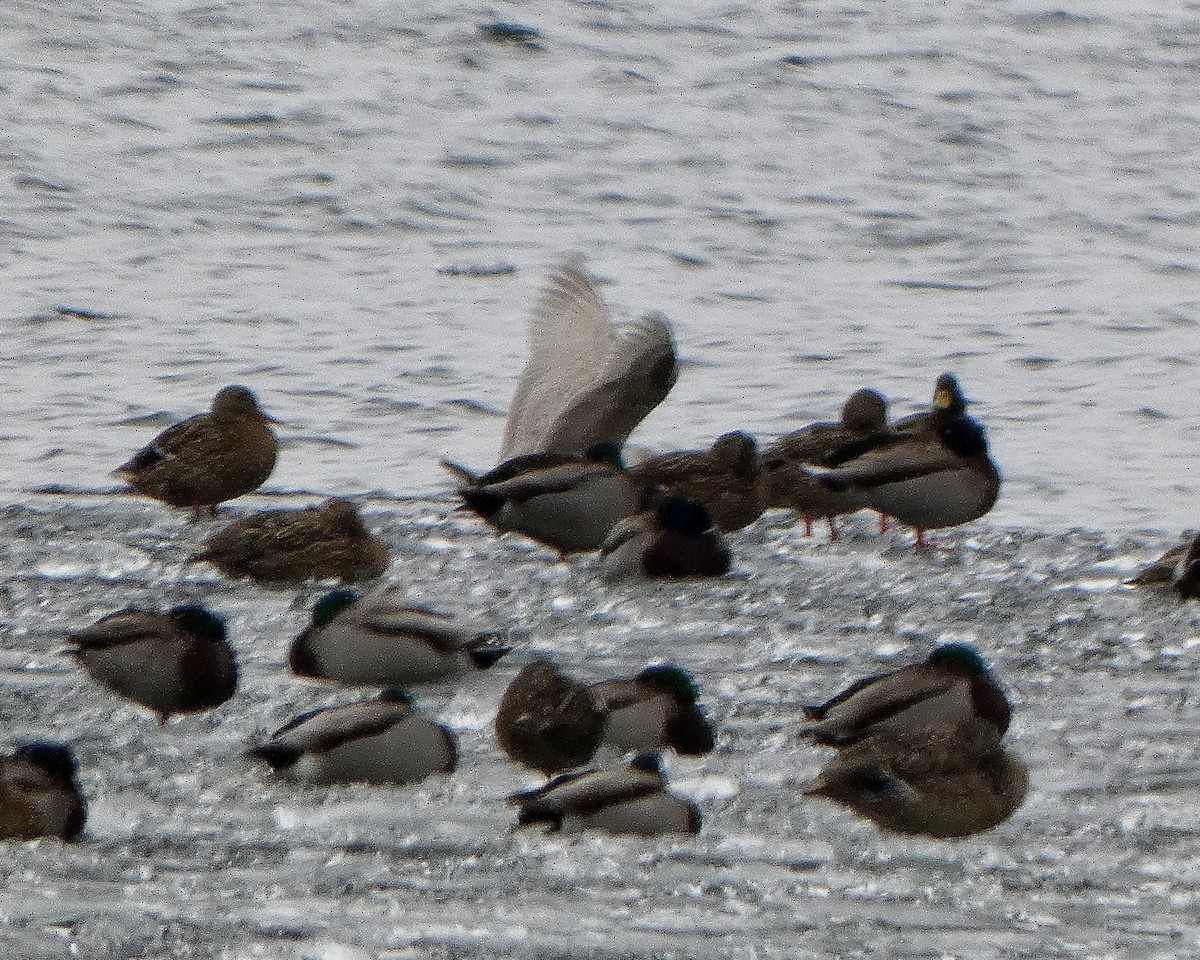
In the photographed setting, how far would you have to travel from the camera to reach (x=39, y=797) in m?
5.58

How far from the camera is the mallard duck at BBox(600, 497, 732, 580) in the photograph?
8312 mm

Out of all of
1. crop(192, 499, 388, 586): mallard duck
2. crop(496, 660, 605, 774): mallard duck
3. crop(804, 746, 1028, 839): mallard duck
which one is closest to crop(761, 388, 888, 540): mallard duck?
crop(192, 499, 388, 586): mallard duck

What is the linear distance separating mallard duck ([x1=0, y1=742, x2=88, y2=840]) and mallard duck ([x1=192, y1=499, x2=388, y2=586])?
253 cm

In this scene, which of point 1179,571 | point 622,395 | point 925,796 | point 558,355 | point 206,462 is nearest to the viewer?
point 925,796

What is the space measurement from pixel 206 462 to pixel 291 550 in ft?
3.87

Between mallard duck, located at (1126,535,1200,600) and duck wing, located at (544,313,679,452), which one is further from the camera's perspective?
duck wing, located at (544,313,679,452)

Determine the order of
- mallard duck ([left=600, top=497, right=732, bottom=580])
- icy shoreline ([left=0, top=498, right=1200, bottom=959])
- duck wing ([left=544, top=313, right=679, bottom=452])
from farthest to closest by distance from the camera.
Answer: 1. duck wing ([left=544, top=313, right=679, bottom=452])
2. mallard duck ([left=600, top=497, right=732, bottom=580])
3. icy shoreline ([left=0, top=498, right=1200, bottom=959])

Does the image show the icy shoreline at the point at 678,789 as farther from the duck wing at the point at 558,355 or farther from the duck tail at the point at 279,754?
the duck wing at the point at 558,355

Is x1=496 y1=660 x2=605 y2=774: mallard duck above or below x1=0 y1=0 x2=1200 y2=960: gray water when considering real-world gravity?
above

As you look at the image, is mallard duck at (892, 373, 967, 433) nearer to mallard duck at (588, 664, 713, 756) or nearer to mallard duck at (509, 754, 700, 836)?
mallard duck at (588, 664, 713, 756)

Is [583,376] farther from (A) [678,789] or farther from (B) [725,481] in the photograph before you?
(A) [678,789]

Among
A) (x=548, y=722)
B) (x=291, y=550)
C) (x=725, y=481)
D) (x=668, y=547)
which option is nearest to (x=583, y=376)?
(x=725, y=481)

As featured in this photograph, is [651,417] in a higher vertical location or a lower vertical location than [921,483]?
lower

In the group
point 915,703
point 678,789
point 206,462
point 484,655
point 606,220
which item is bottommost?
point 606,220
